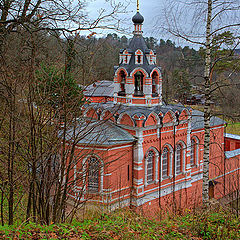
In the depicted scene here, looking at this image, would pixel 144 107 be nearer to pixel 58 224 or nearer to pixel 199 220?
pixel 199 220

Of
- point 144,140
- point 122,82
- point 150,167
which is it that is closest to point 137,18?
point 122,82

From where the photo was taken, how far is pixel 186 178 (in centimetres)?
1373

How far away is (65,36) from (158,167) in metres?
8.69

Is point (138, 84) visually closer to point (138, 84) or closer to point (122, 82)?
point (138, 84)

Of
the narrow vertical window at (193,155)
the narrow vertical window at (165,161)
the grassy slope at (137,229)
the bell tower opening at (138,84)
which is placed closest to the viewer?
the grassy slope at (137,229)

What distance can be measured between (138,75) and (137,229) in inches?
349

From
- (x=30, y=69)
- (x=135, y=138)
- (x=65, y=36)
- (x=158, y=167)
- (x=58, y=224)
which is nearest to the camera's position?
(x=30, y=69)

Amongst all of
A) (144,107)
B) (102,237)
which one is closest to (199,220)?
(102,237)

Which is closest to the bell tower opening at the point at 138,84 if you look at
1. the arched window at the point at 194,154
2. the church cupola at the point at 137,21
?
the church cupola at the point at 137,21

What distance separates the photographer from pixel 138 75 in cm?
1323

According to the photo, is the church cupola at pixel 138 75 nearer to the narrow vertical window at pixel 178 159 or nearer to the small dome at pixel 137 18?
the small dome at pixel 137 18

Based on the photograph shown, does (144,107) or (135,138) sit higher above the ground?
(144,107)

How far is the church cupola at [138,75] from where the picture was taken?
512 inches

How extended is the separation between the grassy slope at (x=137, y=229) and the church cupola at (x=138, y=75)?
293 inches
